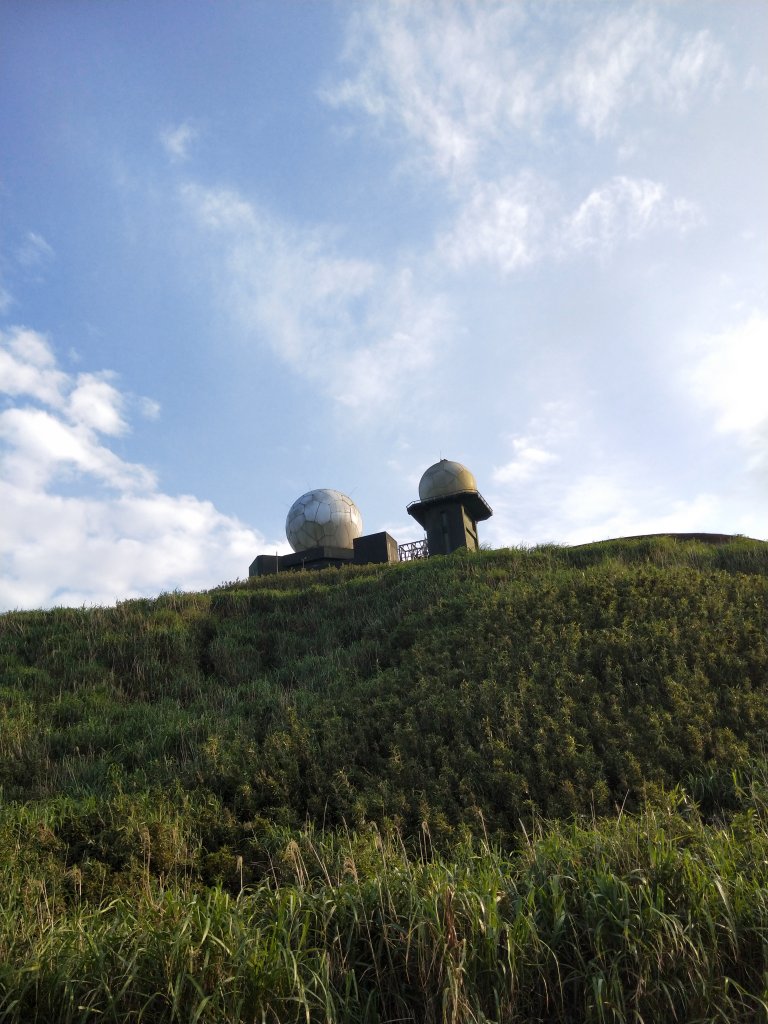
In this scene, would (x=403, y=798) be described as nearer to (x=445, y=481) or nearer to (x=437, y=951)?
(x=437, y=951)

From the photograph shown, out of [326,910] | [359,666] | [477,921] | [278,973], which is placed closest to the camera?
[278,973]

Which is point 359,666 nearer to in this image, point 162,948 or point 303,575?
point 162,948

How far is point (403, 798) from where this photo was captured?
768 centimetres

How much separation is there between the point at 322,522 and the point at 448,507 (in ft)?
23.6

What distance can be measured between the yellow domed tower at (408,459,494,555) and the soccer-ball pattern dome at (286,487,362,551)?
4535 mm

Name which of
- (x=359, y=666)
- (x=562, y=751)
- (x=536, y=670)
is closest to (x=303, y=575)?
(x=359, y=666)

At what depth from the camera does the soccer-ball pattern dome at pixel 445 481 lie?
106ft

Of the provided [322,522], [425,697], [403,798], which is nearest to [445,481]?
[322,522]

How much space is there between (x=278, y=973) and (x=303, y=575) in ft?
65.6

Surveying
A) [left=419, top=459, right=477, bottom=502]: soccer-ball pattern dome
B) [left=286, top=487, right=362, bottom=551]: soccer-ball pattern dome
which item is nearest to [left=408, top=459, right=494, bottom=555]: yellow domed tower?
[left=419, top=459, right=477, bottom=502]: soccer-ball pattern dome

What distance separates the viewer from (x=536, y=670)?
10344 millimetres

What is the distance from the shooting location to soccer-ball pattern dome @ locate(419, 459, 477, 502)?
106 feet

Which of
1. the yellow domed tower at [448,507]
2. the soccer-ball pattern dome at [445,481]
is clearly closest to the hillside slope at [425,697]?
the yellow domed tower at [448,507]

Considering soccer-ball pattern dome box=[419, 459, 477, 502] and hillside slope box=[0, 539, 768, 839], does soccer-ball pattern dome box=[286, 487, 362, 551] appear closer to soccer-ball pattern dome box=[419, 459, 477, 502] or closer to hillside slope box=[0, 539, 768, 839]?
soccer-ball pattern dome box=[419, 459, 477, 502]
